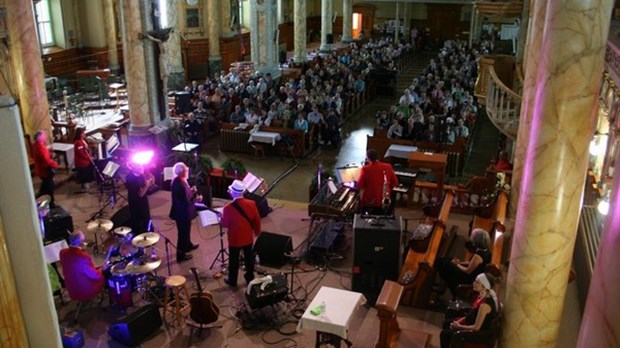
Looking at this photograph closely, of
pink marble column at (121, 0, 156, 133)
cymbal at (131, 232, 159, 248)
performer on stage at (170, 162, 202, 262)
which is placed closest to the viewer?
cymbal at (131, 232, 159, 248)

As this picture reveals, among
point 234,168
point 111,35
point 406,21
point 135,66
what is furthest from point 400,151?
point 406,21

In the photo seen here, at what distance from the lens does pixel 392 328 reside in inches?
279

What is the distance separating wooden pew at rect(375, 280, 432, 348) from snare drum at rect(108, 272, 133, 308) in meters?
3.57

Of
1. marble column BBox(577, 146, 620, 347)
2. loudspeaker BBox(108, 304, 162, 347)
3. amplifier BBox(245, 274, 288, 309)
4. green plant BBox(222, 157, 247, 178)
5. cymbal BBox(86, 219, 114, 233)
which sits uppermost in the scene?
marble column BBox(577, 146, 620, 347)

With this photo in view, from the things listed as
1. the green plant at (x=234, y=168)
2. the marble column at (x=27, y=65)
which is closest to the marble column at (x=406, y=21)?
the green plant at (x=234, y=168)

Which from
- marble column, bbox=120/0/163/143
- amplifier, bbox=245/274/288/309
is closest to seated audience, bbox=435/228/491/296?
amplifier, bbox=245/274/288/309

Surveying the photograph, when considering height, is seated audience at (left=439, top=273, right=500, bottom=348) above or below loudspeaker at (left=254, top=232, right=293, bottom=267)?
above

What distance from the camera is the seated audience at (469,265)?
8057 millimetres

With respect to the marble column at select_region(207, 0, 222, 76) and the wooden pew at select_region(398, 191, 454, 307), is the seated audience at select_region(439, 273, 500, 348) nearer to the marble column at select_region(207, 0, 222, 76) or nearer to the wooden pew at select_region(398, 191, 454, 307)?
the wooden pew at select_region(398, 191, 454, 307)

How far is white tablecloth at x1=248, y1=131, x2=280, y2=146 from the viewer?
16109 millimetres

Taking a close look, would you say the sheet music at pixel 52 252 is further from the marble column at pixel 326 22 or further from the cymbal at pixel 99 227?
the marble column at pixel 326 22

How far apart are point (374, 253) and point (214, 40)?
819 inches

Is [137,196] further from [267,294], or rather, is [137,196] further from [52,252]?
[267,294]

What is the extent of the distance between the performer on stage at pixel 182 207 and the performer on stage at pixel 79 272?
5.58 feet
